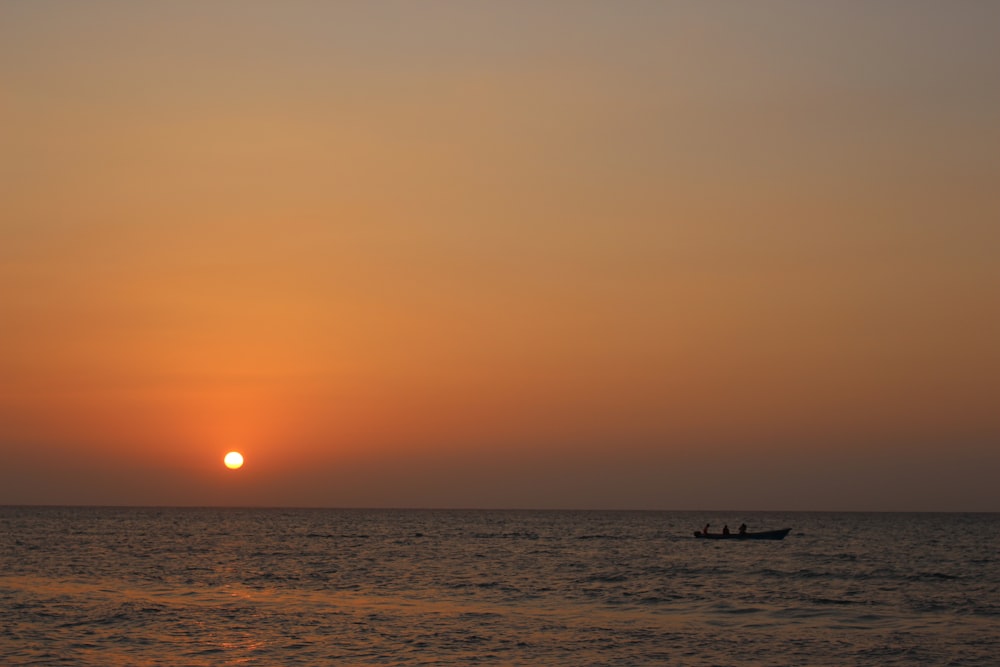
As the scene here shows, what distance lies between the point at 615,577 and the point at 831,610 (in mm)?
17240

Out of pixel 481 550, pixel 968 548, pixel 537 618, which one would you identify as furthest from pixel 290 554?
pixel 968 548

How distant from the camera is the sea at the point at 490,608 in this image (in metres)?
32.6

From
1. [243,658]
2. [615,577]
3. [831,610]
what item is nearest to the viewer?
[243,658]

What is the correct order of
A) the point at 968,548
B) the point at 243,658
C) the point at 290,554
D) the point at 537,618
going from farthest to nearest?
the point at 968,548 < the point at 290,554 < the point at 537,618 < the point at 243,658

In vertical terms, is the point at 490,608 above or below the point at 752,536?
below

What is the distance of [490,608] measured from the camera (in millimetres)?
44094

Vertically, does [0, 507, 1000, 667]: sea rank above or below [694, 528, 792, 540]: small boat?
below

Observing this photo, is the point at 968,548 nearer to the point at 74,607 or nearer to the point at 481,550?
the point at 481,550

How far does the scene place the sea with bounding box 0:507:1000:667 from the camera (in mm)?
32562

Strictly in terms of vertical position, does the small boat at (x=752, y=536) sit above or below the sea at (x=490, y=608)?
above

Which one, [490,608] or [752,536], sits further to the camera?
[752,536]

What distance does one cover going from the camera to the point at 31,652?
31391 mm

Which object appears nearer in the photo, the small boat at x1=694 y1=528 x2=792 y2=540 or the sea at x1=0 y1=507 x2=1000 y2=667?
the sea at x1=0 y1=507 x2=1000 y2=667

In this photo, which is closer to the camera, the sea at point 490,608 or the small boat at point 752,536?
the sea at point 490,608
